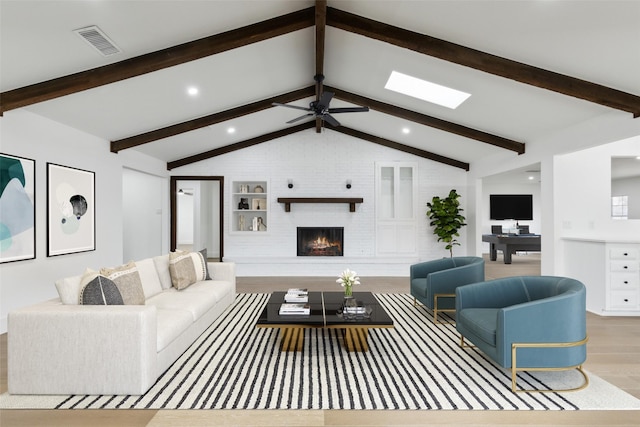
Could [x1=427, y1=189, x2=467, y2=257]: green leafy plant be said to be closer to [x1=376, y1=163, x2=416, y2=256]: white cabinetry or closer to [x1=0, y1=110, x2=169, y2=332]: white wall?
[x1=376, y1=163, x2=416, y2=256]: white cabinetry

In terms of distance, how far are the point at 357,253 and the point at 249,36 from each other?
17.2 feet

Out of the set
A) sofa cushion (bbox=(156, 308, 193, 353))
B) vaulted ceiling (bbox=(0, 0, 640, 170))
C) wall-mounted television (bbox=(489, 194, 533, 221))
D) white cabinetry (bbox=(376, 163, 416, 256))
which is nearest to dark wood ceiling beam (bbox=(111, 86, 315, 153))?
vaulted ceiling (bbox=(0, 0, 640, 170))

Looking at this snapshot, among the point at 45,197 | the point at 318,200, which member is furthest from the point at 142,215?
the point at 318,200

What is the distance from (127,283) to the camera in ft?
9.95

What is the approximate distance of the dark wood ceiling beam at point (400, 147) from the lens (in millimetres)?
7730

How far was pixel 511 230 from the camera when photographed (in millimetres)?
11281

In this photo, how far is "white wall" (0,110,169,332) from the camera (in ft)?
12.5

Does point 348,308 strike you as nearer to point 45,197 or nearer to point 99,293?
point 99,293

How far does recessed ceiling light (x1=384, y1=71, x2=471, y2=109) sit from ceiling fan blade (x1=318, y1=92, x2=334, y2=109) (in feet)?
3.87

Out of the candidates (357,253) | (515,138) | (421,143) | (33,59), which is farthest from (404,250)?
(33,59)

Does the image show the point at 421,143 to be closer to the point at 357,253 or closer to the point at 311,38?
the point at 357,253

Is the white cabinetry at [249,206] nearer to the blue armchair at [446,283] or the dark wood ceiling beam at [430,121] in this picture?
the dark wood ceiling beam at [430,121]

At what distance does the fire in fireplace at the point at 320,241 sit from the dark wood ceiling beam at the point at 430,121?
9.72ft

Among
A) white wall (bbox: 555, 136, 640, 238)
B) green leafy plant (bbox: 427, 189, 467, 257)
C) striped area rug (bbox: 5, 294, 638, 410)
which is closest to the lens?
striped area rug (bbox: 5, 294, 638, 410)
